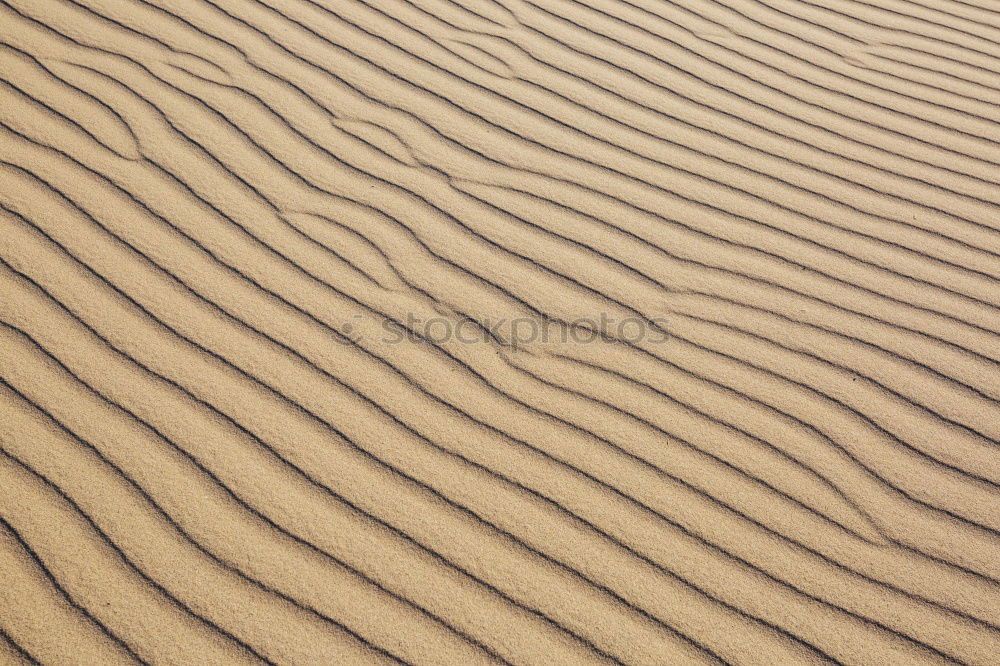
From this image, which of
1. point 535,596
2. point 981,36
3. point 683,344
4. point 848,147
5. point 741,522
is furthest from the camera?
point 981,36

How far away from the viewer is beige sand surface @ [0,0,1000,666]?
6.00 ft

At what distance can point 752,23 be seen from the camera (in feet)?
12.0

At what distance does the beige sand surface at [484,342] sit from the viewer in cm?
183

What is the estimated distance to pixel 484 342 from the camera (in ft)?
7.72

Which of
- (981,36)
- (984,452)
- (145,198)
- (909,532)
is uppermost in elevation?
(981,36)

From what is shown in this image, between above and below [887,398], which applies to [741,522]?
below

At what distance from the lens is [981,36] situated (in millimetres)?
3713

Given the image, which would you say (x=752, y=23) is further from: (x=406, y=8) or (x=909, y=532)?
(x=909, y=532)

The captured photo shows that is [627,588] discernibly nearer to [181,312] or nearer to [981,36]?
[181,312]

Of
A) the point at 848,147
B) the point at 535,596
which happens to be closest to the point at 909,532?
the point at 535,596

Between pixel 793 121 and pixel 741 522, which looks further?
pixel 793 121

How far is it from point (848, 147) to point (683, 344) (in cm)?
130

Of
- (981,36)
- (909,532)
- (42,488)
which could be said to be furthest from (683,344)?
(981,36)

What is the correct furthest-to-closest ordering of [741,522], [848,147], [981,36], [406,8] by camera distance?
[981,36] → [406,8] → [848,147] → [741,522]
